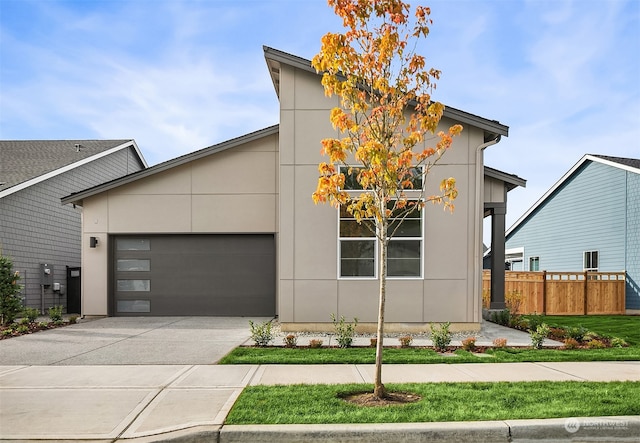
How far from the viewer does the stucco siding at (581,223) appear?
20.8 metres

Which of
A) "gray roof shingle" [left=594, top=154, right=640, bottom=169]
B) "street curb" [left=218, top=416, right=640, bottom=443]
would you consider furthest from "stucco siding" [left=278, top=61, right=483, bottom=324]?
"gray roof shingle" [left=594, top=154, right=640, bottom=169]

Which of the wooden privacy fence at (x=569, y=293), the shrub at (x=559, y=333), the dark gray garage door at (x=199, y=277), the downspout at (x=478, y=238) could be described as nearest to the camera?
the shrub at (x=559, y=333)

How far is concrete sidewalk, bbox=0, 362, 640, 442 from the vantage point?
5.16 meters

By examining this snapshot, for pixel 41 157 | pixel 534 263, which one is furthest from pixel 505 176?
pixel 41 157

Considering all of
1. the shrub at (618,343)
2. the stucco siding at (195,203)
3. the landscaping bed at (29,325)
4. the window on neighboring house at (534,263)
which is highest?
the stucco siding at (195,203)

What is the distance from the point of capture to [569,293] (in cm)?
1894

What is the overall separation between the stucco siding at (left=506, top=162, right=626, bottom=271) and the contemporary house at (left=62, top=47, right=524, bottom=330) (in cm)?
881

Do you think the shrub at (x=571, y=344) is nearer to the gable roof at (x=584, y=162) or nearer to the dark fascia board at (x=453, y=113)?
the dark fascia board at (x=453, y=113)

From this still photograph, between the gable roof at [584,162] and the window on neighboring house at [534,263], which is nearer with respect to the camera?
the gable roof at [584,162]

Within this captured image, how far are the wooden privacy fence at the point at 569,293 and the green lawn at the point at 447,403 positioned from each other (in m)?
12.5

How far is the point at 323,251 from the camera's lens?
11.9 meters

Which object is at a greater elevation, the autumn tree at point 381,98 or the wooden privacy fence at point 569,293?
the autumn tree at point 381,98

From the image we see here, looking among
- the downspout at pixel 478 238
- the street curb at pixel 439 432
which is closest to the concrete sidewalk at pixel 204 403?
the street curb at pixel 439 432

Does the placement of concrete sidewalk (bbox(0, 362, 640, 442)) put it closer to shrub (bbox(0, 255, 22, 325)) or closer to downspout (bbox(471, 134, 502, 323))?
downspout (bbox(471, 134, 502, 323))
